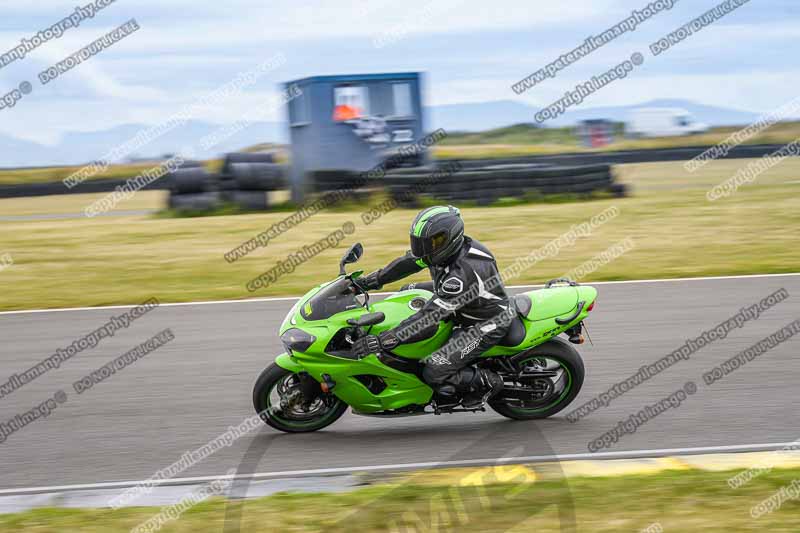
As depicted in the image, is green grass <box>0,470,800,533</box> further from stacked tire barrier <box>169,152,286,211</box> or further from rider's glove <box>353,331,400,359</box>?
stacked tire barrier <box>169,152,286,211</box>

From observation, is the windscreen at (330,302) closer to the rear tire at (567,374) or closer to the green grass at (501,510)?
the rear tire at (567,374)

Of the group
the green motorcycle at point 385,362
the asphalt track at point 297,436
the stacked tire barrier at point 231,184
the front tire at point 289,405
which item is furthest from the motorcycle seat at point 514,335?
the stacked tire barrier at point 231,184

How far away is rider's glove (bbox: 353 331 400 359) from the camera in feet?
20.8

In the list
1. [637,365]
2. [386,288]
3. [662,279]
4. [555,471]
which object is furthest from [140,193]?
[555,471]

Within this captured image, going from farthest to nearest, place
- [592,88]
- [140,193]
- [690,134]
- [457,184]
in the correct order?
[690,134], [140,193], [457,184], [592,88]

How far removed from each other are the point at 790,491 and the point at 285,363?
3.34m

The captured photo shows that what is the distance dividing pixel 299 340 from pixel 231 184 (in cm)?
1422

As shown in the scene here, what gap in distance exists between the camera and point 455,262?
629cm

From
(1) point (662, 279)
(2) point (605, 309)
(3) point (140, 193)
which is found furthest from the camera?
(3) point (140, 193)

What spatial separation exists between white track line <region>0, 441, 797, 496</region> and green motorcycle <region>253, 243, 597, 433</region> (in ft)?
2.27

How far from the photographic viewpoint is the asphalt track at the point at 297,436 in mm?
6195

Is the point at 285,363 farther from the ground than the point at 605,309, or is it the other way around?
the point at 285,363

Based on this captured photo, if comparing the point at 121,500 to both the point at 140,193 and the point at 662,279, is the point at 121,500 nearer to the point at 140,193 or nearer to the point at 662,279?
the point at 662,279

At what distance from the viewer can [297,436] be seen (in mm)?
6633
